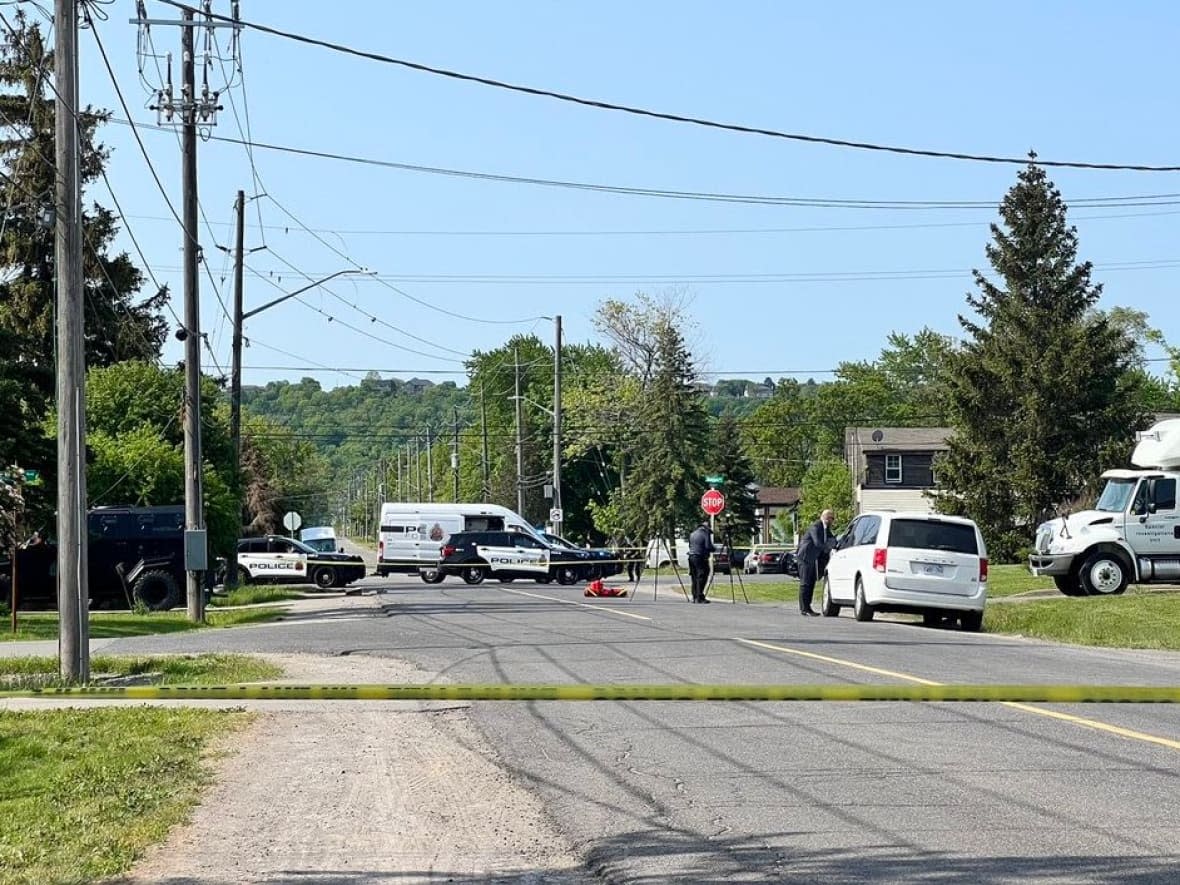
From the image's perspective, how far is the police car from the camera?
51312 millimetres

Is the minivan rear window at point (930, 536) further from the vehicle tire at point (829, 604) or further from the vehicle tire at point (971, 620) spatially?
the vehicle tire at point (829, 604)

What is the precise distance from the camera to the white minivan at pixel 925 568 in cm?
2555

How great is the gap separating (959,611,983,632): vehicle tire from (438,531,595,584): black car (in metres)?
29.0

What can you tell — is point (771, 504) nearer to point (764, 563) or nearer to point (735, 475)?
point (735, 475)

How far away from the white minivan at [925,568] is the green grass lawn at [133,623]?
1116 cm

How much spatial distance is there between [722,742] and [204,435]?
121 feet

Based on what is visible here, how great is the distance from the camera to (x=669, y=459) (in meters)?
83.9

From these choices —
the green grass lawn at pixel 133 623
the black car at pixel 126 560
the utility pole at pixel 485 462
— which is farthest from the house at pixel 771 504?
the green grass lawn at pixel 133 623

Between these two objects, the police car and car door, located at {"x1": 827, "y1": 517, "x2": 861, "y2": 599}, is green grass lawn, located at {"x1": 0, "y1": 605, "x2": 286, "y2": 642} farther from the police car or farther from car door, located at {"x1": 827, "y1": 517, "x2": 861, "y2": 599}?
the police car

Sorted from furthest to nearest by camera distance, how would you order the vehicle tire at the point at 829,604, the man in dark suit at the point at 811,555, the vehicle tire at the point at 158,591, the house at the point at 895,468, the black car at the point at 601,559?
the house at the point at 895,468
the black car at the point at 601,559
the vehicle tire at the point at 158,591
the man in dark suit at the point at 811,555
the vehicle tire at the point at 829,604

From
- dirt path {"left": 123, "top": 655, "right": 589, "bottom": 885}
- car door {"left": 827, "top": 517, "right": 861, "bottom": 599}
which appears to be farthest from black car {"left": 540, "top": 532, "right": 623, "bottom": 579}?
dirt path {"left": 123, "top": 655, "right": 589, "bottom": 885}

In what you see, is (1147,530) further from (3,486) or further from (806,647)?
(3,486)

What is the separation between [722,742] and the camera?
37.6 feet

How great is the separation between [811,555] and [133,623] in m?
12.0
